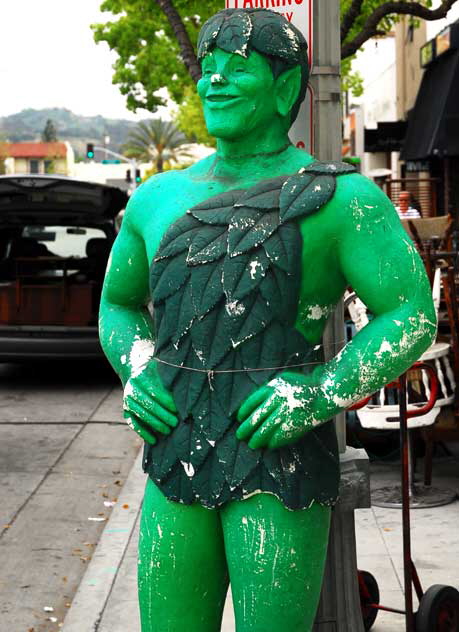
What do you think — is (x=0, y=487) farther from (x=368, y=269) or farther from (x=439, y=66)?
(x=439, y=66)

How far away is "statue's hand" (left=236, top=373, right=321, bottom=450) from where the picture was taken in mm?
2730

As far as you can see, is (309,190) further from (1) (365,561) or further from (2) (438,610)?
(1) (365,561)

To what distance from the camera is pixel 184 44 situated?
45.0 feet

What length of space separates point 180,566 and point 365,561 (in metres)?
3.24

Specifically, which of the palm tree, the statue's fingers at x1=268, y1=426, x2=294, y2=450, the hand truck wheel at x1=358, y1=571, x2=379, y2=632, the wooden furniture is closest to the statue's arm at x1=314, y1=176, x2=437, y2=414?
the statue's fingers at x1=268, y1=426, x2=294, y2=450

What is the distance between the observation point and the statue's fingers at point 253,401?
275cm

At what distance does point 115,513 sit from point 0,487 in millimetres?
1107

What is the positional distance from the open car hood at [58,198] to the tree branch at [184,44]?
219cm

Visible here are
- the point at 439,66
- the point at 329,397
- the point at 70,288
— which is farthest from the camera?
the point at 439,66

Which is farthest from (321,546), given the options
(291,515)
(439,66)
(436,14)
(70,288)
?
(439,66)

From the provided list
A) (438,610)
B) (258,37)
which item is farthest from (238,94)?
(438,610)

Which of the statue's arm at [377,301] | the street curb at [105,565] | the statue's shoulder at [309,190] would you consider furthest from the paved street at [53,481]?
the statue's shoulder at [309,190]

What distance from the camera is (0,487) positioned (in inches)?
308

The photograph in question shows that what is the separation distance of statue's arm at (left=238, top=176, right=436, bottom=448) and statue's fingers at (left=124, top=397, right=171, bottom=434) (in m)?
0.21
